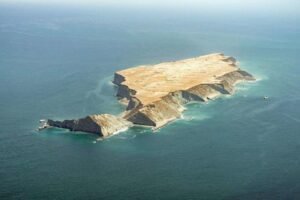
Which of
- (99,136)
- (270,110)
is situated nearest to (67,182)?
(99,136)

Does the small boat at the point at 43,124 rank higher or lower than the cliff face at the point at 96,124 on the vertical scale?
lower

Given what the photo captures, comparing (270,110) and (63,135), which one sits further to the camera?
(270,110)

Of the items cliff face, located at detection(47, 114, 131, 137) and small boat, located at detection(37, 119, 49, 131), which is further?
small boat, located at detection(37, 119, 49, 131)

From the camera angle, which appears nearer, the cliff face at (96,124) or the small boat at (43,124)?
the cliff face at (96,124)

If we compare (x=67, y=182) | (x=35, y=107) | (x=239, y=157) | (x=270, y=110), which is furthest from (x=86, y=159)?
(x=270, y=110)

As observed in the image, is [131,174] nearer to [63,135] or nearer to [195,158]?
[195,158]

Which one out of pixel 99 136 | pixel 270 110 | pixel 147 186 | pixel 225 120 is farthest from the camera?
pixel 270 110

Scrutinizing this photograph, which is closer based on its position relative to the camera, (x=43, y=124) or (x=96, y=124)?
(x=96, y=124)

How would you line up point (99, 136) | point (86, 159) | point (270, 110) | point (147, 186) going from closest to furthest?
point (147, 186) → point (86, 159) → point (99, 136) → point (270, 110)

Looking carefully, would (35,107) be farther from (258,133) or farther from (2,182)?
(258,133)

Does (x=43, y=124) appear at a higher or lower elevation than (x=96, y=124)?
lower

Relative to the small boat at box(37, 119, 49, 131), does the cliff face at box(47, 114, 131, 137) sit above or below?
above
